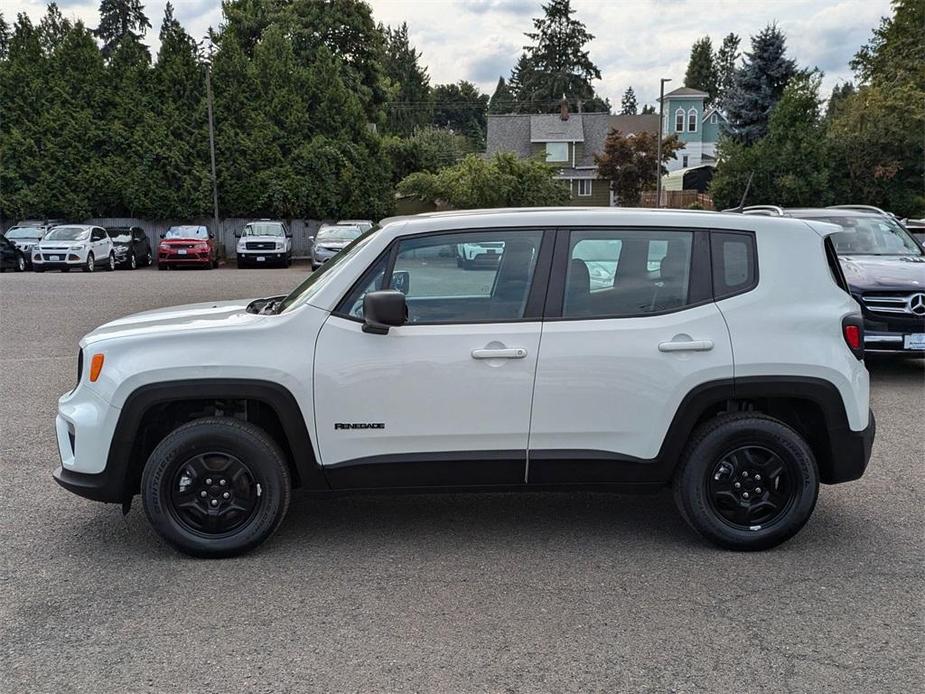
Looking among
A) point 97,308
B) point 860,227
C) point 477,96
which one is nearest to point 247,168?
point 97,308

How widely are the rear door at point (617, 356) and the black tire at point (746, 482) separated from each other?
24 centimetres

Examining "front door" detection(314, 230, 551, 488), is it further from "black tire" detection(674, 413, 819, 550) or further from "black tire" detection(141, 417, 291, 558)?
"black tire" detection(674, 413, 819, 550)

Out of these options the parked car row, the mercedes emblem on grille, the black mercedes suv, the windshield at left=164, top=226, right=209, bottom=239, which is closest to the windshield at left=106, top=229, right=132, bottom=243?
the parked car row

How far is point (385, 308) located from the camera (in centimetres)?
424

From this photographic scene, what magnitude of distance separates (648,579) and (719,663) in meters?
0.82

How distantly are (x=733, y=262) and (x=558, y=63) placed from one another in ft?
291

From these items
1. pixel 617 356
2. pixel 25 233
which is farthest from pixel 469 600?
pixel 25 233

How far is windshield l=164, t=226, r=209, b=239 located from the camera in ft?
100

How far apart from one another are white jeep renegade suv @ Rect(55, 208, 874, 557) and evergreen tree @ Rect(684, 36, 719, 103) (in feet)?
355

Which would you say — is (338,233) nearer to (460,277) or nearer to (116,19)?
(460,277)

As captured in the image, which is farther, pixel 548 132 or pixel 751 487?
pixel 548 132

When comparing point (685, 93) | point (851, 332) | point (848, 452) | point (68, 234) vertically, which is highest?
point (685, 93)

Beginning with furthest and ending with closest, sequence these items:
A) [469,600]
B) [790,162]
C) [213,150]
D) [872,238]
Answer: [790,162] → [213,150] → [872,238] → [469,600]

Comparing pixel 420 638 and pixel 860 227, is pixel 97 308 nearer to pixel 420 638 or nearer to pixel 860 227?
pixel 860 227
